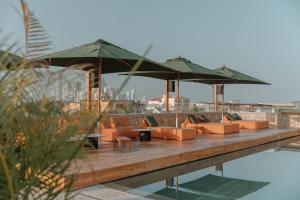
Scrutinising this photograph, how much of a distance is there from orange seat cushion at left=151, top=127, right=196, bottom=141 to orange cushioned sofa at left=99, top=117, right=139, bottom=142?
597 mm

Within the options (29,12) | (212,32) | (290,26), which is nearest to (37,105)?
(29,12)

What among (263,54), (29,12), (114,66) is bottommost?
(29,12)

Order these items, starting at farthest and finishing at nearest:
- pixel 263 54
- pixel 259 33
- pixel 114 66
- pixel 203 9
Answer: pixel 263 54 < pixel 259 33 < pixel 203 9 < pixel 114 66

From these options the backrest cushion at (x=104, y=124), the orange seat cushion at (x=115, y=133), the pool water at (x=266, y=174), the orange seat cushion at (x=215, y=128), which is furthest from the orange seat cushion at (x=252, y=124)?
the backrest cushion at (x=104, y=124)

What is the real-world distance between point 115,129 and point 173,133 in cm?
166

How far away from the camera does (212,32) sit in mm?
24750

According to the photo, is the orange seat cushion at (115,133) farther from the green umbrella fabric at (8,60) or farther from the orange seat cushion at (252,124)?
the green umbrella fabric at (8,60)

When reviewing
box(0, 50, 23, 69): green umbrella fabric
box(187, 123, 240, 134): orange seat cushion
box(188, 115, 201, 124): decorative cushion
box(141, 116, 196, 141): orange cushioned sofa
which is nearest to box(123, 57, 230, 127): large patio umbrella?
box(141, 116, 196, 141): orange cushioned sofa

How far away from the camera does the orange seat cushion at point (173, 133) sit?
895 centimetres

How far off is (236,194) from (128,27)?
1788 cm

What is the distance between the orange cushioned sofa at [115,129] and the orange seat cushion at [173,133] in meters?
0.60

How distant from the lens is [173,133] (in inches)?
355

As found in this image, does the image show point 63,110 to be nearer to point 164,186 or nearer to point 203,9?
point 164,186

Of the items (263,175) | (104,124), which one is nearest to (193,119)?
(104,124)
